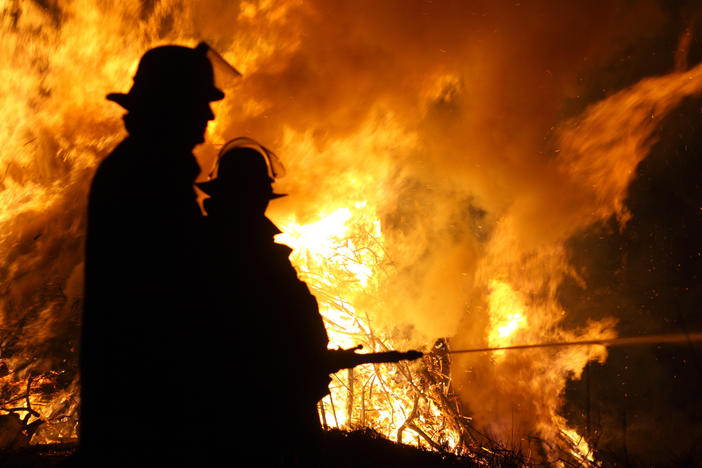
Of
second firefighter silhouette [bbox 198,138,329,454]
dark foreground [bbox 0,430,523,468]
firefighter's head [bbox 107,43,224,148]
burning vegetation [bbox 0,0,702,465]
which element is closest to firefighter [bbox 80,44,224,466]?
firefighter's head [bbox 107,43,224,148]

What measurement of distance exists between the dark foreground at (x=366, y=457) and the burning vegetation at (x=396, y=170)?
1.80 feet

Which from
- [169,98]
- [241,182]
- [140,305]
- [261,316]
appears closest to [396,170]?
[241,182]

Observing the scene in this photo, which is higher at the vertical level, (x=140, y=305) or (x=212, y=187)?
(x=212, y=187)

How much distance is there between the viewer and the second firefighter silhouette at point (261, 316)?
5.65ft

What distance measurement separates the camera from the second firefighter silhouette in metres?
1.72

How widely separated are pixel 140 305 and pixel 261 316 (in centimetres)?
55

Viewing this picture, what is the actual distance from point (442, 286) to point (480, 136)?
355 cm

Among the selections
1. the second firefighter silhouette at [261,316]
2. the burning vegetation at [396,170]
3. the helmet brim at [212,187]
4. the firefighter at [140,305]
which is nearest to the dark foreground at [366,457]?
the burning vegetation at [396,170]

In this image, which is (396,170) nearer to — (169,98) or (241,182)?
(241,182)

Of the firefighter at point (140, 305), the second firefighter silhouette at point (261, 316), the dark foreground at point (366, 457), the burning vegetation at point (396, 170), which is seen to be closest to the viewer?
the firefighter at point (140, 305)

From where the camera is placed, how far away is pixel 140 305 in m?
1.49

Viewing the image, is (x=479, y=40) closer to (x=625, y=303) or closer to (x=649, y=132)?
(x=649, y=132)

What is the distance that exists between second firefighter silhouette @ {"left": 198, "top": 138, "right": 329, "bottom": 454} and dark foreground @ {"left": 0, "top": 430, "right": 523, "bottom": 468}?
2180 mm

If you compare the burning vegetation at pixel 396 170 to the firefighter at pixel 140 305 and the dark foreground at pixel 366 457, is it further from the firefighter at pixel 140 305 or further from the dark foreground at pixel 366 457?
the firefighter at pixel 140 305
